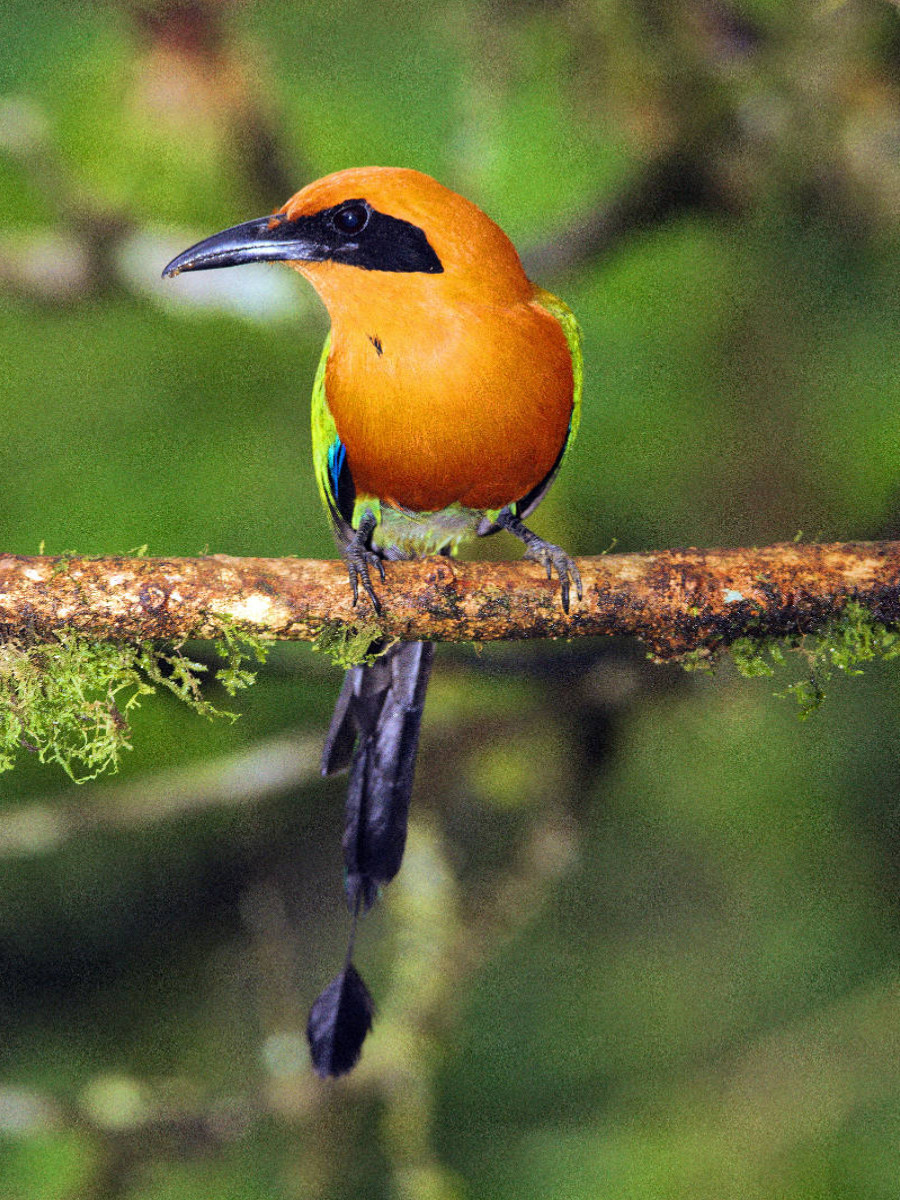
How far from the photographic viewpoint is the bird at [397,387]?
5.15ft

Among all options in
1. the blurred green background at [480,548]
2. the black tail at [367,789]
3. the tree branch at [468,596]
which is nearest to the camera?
Answer: the tree branch at [468,596]

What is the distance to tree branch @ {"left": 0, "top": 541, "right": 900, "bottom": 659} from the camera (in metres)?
1.36

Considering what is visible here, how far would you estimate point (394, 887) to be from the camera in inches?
103

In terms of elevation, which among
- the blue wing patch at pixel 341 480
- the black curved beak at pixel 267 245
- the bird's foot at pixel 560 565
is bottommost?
the bird's foot at pixel 560 565

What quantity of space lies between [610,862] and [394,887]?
1.77 ft

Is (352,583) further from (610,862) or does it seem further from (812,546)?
(610,862)

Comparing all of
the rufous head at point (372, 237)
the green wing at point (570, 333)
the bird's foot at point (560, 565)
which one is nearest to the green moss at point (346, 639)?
the bird's foot at point (560, 565)

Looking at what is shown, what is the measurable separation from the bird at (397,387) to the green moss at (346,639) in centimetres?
4

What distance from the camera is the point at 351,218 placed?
1568mm

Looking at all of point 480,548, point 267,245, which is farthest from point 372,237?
point 480,548

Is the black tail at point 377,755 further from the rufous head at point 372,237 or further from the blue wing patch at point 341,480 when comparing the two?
the rufous head at point 372,237

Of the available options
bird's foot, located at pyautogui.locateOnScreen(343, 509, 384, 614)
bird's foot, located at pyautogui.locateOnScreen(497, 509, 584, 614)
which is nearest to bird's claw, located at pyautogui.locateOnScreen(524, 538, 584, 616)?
bird's foot, located at pyautogui.locateOnScreen(497, 509, 584, 614)

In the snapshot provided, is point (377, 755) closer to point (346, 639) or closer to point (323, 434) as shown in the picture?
point (346, 639)

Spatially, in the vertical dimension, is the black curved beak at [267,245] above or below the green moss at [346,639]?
above
